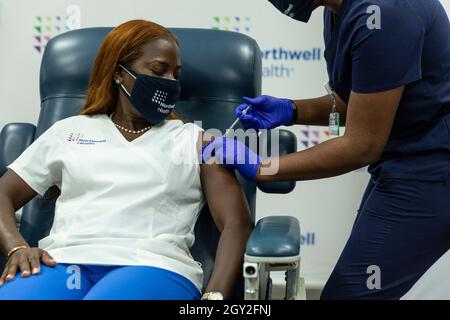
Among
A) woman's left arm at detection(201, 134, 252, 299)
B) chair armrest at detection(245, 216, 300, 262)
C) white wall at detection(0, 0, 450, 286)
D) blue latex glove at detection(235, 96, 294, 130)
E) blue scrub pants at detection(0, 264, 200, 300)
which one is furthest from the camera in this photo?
white wall at detection(0, 0, 450, 286)

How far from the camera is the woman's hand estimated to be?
1451 mm

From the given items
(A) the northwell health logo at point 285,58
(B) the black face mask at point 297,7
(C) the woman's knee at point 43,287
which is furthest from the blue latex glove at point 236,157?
(A) the northwell health logo at point 285,58

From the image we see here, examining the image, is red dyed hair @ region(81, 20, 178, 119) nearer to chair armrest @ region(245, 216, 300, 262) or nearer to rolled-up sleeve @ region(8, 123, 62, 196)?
rolled-up sleeve @ region(8, 123, 62, 196)

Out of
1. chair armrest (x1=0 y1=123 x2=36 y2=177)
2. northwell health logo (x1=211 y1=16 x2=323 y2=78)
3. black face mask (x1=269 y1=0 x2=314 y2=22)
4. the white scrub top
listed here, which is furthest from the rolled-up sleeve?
northwell health logo (x1=211 y1=16 x2=323 y2=78)

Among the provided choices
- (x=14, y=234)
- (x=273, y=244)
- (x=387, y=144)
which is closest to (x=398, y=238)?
(x=387, y=144)

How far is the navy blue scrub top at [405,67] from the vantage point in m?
1.41

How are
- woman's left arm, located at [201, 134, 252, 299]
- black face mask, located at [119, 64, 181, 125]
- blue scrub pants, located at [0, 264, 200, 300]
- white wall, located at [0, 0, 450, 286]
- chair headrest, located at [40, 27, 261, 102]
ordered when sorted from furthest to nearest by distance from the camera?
white wall, located at [0, 0, 450, 286] → chair headrest, located at [40, 27, 261, 102] → black face mask, located at [119, 64, 181, 125] → woman's left arm, located at [201, 134, 252, 299] → blue scrub pants, located at [0, 264, 200, 300]

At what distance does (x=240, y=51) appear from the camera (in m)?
1.91

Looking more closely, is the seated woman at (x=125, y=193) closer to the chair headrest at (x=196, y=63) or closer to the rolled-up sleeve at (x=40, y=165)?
the rolled-up sleeve at (x=40, y=165)

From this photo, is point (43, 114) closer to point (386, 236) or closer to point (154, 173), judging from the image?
point (154, 173)

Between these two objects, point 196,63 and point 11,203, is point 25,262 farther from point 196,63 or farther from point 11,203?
point 196,63

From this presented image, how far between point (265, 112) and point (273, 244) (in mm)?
641

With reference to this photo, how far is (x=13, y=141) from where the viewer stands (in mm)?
1901
